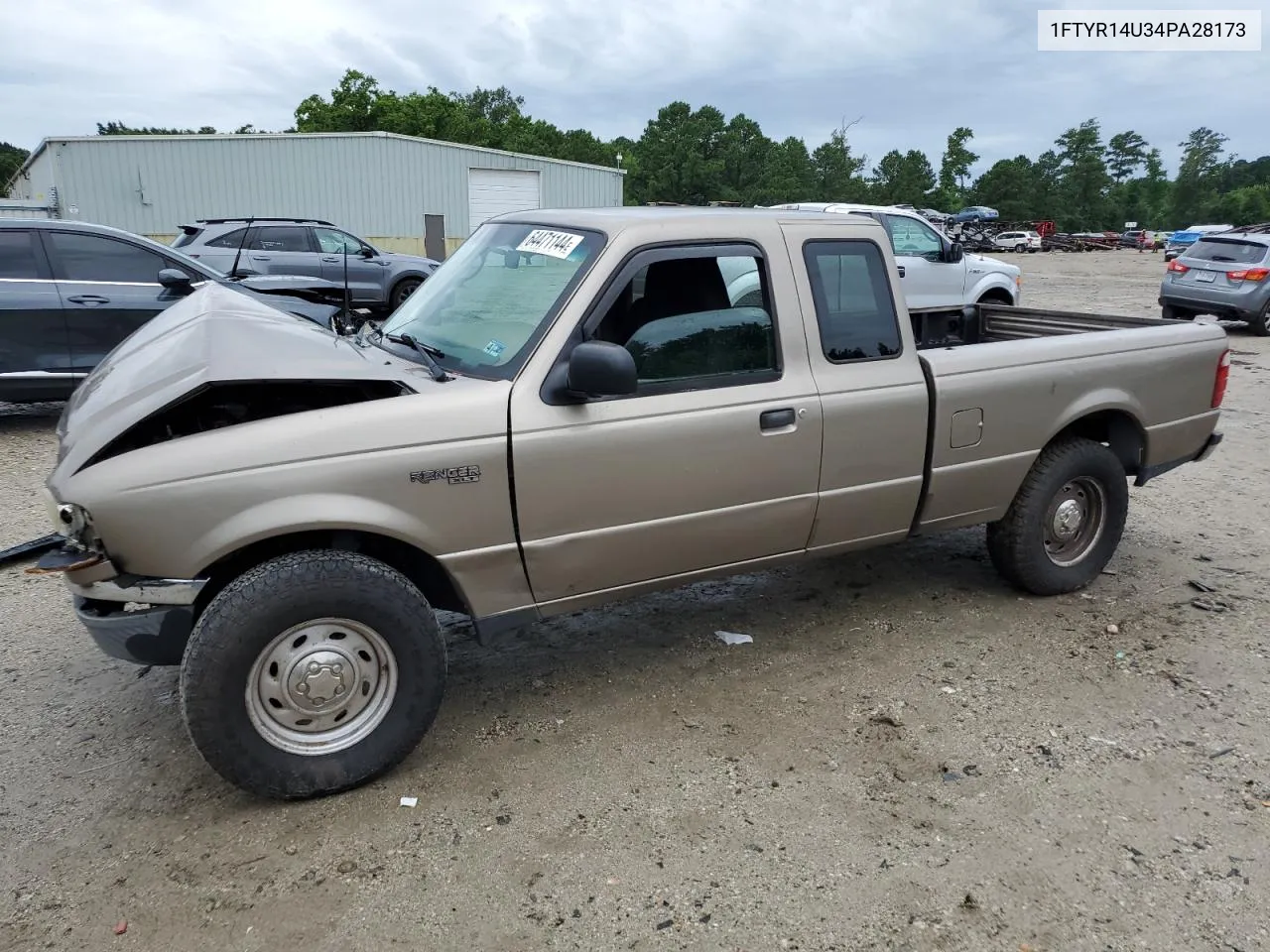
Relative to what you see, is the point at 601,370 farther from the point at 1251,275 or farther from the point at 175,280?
the point at 1251,275

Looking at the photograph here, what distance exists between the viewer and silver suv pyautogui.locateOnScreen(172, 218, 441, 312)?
13.8 m

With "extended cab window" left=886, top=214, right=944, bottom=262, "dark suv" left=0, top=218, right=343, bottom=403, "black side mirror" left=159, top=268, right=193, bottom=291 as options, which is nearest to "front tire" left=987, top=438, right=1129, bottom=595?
"dark suv" left=0, top=218, right=343, bottom=403

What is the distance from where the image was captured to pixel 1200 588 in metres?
5.10

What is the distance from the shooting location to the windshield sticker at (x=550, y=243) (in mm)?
3711

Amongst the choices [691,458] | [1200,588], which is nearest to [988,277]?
[1200,588]

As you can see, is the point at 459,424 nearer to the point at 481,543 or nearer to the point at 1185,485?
the point at 481,543

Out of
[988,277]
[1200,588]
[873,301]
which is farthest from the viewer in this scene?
[988,277]

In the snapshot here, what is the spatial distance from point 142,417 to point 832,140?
78454mm

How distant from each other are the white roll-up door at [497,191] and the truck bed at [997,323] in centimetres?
2417

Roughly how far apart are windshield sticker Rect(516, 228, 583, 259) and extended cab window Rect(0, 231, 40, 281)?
19.6ft

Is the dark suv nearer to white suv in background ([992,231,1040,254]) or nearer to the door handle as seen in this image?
the door handle

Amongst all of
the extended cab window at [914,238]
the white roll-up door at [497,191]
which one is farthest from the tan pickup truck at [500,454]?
the white roll-up door at [497,191]

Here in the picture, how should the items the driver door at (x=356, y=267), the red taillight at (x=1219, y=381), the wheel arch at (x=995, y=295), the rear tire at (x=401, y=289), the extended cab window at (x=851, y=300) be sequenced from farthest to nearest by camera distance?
the rear tire at (x=401, y=289)
the driver door at (x=356, y=267)
the wheel arch at (x=995, y=295)
the red taillight at (x=1219, y=381)
the extended cab window at (x=851, y=300)

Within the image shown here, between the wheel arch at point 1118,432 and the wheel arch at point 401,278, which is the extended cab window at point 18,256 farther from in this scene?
the wheel arch at point 1118,432
